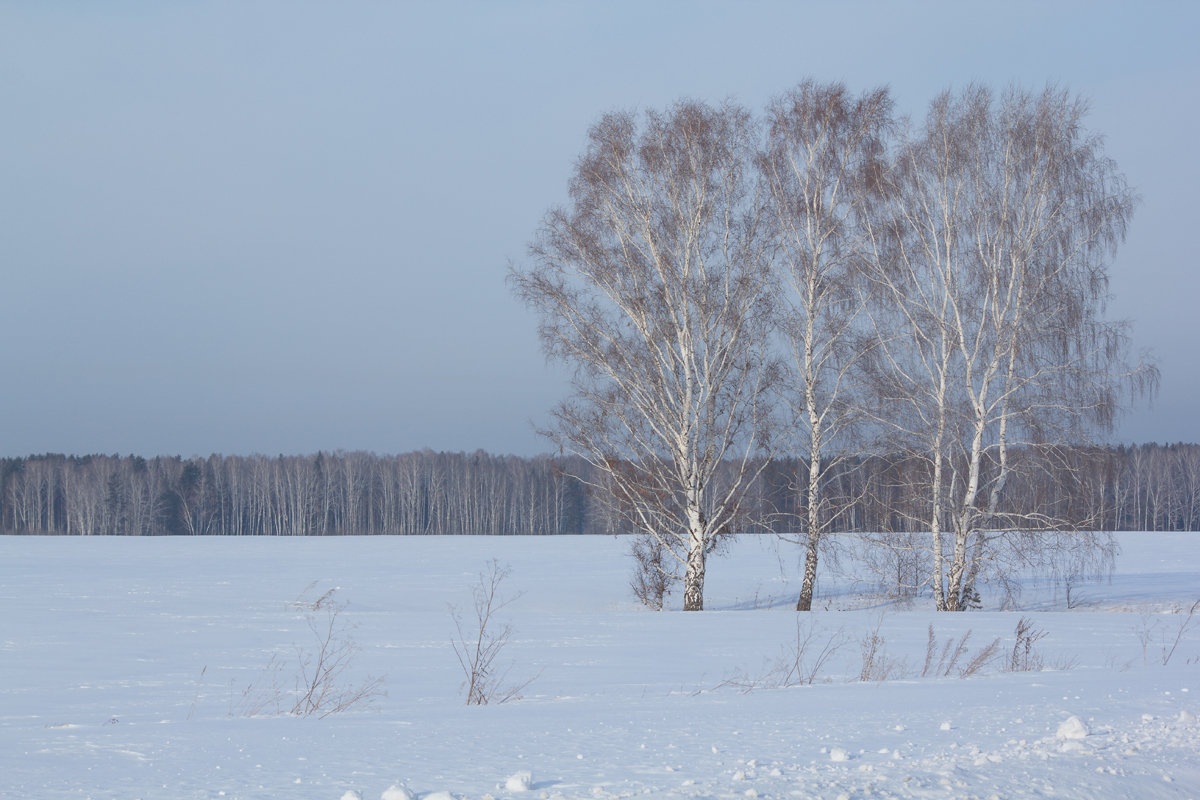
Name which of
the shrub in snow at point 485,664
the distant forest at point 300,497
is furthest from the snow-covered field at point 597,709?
the distant forest at point 300,497

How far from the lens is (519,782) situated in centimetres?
338

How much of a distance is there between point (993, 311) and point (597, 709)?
44.3 ft

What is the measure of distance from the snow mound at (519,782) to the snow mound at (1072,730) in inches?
100

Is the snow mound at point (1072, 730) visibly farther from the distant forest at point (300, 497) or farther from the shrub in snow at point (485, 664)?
the distant forest at point (300, 497)

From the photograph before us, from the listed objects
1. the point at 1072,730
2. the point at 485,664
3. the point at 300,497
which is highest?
the point at 1072,730

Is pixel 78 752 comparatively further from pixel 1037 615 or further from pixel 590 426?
pixel 1037 615

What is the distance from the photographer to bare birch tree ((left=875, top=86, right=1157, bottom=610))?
53.6ft

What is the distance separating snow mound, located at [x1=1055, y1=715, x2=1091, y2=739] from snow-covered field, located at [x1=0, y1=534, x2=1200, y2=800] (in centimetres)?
2

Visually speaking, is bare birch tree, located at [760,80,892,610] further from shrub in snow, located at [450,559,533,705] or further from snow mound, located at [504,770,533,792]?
snow mound, located at [504,770,533,792]

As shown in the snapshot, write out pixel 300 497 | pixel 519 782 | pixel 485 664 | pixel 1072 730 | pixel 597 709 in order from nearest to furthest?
1. pixel 519 782
2. pixel 1072 730
3. pixel 597 709
4. pixel 485 664
5. pixel 300 497

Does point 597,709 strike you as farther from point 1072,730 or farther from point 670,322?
point 670,322

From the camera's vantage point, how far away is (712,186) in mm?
17562

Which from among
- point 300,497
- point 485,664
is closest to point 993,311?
point 485,664

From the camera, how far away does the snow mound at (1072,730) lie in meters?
4.30
